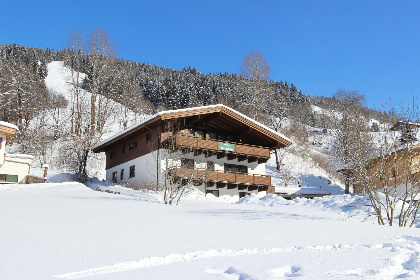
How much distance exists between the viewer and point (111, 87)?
4103 cm

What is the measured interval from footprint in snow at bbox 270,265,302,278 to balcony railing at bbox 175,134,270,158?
20.4m

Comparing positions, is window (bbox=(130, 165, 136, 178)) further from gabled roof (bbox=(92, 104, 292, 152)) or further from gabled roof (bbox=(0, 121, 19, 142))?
gabled roof (bbox=(0, 121, 19, 142))

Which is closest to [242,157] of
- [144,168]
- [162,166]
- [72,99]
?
[162,166]

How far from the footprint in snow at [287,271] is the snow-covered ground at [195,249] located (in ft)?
0.04

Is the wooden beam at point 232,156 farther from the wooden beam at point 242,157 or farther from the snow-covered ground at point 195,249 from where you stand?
the snow-covered ground at point 195,249

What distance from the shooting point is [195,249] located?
5.93m

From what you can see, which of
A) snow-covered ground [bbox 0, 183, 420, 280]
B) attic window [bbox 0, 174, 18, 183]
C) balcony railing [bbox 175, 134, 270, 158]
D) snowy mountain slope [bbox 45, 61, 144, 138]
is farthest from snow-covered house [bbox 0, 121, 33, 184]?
snow-covered ground [bbox 0, 183, 420, 280]

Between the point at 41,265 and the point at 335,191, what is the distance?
119 feet

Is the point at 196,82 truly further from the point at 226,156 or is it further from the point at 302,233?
the point at 302,233

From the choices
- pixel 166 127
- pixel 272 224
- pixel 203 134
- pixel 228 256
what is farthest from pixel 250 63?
pixel 228 256

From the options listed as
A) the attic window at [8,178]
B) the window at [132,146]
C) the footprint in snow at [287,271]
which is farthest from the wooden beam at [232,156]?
the footprint in snow at [287,271]

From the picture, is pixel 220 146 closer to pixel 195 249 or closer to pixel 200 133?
pixel 200 133

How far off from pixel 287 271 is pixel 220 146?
23.4m

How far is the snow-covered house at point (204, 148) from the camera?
25.8 meters
